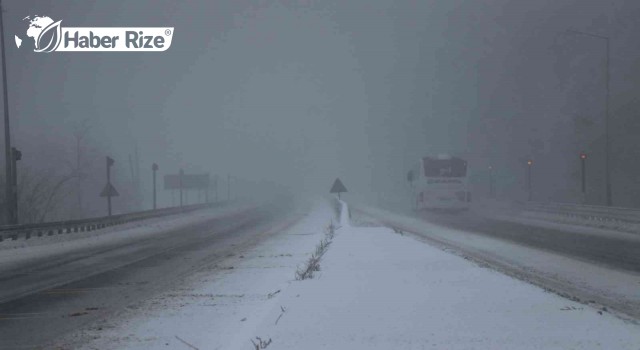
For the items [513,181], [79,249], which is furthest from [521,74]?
[79,249]

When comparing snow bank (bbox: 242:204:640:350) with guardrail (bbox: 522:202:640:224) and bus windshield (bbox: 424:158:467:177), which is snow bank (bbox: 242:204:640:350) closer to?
guardrail (bbox: 522:202:640:224)

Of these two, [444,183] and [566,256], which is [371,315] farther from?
[444,183]

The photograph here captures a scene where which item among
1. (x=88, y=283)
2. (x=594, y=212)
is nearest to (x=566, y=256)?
(x=88, y=283)

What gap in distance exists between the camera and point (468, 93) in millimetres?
111000

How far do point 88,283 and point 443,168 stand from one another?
3492 cm

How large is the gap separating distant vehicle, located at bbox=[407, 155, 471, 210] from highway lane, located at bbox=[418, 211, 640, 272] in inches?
456

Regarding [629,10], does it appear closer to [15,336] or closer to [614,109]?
[614,109]

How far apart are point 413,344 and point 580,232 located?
26.1 metres

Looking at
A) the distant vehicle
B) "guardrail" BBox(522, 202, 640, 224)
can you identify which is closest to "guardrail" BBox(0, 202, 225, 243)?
the distant vehicle

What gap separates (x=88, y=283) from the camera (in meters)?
16.9

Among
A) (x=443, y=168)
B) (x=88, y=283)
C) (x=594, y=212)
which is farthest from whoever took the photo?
(x=443, y=168)

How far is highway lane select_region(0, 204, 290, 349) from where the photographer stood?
11374mm

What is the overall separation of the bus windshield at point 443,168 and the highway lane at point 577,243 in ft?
38.7

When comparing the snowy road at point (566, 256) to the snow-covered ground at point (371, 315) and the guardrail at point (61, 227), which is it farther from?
the guardrail at point (61, 227)
